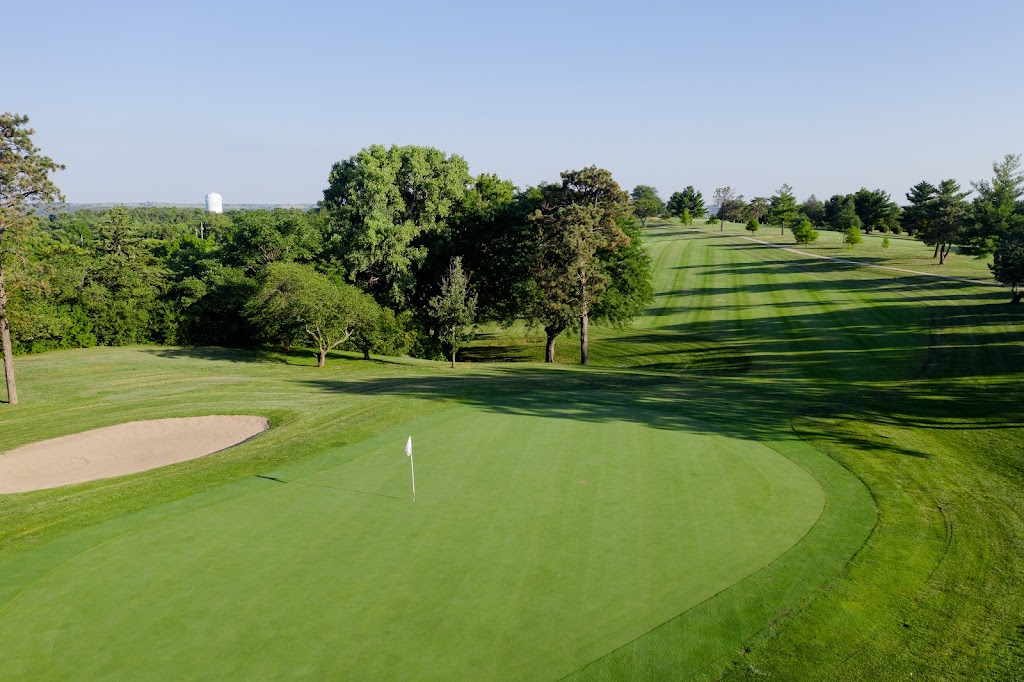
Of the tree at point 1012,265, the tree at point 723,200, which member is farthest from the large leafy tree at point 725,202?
the tree at point 1012,265

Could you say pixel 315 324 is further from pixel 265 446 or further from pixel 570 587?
pixel 570 587

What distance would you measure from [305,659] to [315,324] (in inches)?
1347

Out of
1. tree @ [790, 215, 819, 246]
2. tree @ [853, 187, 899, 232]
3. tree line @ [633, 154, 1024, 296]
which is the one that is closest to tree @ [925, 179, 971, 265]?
A: tree line @ [633, 154, 1024, 296]

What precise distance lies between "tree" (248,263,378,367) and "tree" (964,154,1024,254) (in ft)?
191

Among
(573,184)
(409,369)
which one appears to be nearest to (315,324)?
(409,369)

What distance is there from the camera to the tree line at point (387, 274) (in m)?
40.7

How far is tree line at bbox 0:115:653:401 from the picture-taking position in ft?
133

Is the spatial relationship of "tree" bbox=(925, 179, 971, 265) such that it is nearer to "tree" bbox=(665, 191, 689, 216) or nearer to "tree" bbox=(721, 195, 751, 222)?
"tree" bbox=(721, 195, 751, 222)

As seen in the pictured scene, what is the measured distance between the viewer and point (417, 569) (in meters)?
9.67

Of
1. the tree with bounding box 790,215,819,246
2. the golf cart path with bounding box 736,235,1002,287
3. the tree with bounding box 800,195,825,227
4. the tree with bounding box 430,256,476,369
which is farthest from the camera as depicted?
the tree with bounding box 800,195,825,227

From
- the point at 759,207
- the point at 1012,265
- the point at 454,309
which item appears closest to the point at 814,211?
the point at 759,207

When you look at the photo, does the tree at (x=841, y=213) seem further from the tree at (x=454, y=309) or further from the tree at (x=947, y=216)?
the tree at (x=454, y=309)

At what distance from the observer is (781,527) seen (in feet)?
37.8

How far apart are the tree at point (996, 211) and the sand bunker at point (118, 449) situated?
2594 inches
